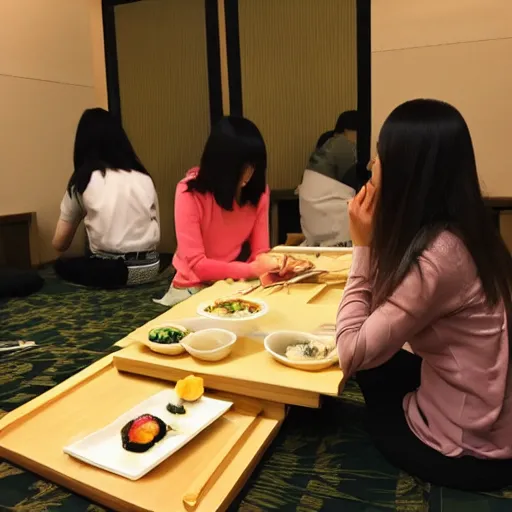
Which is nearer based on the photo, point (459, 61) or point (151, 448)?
point (151, 448)

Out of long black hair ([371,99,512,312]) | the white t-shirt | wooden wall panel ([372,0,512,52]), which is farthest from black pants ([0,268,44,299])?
wooden wall panel ([372,0,512,52])

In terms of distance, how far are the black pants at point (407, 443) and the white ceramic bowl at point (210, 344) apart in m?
0.34

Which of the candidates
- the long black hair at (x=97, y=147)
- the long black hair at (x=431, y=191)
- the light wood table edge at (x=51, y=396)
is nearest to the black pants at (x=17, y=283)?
the long black hair at (x=97, y=147)

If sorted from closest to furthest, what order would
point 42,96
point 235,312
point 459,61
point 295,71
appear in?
point 235,312 → point 459,61 → point 42,96 → point 295,71

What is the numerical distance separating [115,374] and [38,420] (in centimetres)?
23

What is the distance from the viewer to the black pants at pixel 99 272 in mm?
3002

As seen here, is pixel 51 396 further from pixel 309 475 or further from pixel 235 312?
pixel 309 475

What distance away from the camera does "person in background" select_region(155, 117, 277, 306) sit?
7.06 ft

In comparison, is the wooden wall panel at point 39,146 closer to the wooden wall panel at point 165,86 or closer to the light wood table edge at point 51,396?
the wooden wall panel at point 165,86

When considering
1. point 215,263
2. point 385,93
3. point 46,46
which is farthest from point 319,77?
point 215,263

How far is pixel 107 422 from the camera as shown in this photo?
119 centimetres

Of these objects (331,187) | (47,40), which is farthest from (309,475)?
(47,40)

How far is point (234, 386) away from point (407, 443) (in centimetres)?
40

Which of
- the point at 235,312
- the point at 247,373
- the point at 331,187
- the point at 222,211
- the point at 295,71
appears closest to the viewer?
the point at 247,373
